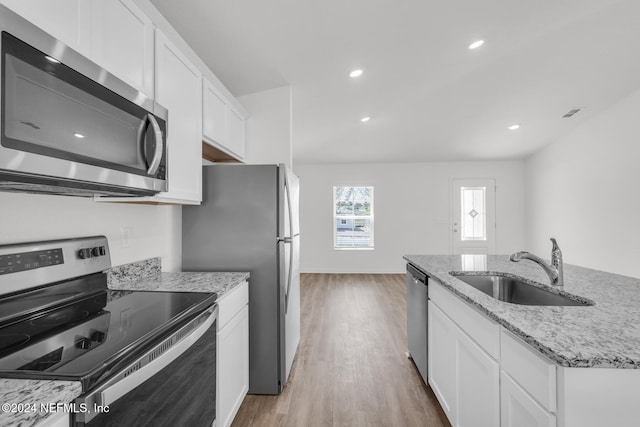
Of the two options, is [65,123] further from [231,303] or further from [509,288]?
[509,288]

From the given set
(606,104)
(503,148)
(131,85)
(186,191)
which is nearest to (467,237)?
(503,148)

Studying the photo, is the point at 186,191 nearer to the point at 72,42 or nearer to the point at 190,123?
the point at 190,123

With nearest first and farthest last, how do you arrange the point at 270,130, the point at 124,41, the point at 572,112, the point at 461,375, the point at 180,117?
the point at 124,41 < the point at 461,375 < the point at 180,117 < the point at 270,130 < the point at 572,112

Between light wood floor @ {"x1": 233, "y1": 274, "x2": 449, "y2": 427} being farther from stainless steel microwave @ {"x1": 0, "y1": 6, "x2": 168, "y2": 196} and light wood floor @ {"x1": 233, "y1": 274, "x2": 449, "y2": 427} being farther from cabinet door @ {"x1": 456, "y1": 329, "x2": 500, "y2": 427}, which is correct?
stainless steel microwave @ {"x1": 0, "y1": 6, "x2": 168, "y2": 196}

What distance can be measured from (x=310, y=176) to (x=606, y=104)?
16.0 feet

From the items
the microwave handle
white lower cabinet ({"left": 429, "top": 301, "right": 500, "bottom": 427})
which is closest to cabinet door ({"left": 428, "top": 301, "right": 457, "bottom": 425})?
white lower cabinet ({"left": 429, "top": 301, "right": 500, "bottom": 427})

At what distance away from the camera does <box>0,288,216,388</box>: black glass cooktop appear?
0.76 metres

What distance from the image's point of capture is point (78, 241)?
136cm

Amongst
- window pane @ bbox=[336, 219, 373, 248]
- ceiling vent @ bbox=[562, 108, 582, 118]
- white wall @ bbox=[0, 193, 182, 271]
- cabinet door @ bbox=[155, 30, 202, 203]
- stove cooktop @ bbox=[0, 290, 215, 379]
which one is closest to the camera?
stove cooktop @ bbox=[0, 290, 215, 379]

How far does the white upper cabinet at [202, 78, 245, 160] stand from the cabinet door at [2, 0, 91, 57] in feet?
3.00

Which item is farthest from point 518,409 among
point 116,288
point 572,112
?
point 572,112

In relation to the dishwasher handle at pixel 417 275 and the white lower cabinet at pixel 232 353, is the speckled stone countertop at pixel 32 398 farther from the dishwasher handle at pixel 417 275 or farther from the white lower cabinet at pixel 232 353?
the dishwasher handle at pixel 417 275

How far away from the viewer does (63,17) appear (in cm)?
97

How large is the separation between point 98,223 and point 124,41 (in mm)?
865
